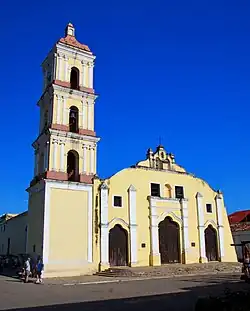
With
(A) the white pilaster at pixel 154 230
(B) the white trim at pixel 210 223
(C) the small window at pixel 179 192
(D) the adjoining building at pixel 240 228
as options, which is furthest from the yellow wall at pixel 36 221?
(D) the adjoining building at pixel 240 228

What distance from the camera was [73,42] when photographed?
31.0 m

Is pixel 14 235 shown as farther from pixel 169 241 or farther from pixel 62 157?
pixel 169 241

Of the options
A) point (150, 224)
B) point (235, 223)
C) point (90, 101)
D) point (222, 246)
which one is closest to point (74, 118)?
point (90, 101)

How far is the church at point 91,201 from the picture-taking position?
2600 cm

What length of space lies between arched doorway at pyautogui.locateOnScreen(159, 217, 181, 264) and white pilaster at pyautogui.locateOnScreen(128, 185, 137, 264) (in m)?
2.67

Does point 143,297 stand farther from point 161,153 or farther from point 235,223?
point 235,223

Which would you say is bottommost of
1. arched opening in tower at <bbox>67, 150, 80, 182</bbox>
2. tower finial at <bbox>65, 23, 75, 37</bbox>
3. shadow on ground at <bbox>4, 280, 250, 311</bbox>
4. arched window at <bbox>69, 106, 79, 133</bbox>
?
shadow on ground at <bbox>4, 280, 250, 311</bbox>

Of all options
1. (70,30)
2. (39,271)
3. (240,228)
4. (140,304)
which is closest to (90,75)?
(70,30)

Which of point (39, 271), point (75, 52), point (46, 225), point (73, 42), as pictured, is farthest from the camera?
point (73, 42)

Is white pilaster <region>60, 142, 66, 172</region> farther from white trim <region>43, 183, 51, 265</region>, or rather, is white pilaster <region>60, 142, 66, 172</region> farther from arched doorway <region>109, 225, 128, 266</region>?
arched doorway <region>109, 225, 128, 266</region>

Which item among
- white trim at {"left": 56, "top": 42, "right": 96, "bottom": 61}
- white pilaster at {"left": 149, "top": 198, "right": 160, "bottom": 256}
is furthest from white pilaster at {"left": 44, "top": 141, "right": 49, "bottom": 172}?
white pilaster at {"left": 149, "top": 198, "right": 160, "bottom": 256}

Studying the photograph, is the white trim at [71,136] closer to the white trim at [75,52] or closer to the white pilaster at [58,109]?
the white pilaster at [58,109]

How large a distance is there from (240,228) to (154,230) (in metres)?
17.6

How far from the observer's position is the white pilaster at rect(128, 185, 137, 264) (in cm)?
2852
